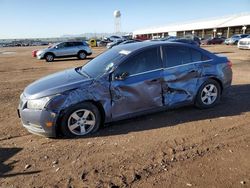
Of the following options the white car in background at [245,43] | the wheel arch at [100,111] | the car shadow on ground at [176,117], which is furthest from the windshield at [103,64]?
the white car in background at [245,43]

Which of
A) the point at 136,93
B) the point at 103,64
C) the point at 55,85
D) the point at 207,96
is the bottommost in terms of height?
the point at 207,96

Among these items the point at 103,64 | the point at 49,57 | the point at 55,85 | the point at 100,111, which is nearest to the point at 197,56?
the point at 103,64

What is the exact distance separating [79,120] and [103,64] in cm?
133

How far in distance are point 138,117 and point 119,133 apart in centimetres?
88

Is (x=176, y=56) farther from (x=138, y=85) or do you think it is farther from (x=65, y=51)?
(x=65, y=51)

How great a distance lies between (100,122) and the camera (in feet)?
17.0

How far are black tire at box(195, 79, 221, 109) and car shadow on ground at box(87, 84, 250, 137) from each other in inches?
4.9

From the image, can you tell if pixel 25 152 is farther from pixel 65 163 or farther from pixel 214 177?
pixel 214 177

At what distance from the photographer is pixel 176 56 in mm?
5812

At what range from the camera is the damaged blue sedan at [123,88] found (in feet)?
15.7

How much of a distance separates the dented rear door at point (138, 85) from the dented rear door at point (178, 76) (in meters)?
0.17

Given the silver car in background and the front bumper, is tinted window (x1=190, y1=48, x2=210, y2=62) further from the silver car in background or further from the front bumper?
the silver car in background

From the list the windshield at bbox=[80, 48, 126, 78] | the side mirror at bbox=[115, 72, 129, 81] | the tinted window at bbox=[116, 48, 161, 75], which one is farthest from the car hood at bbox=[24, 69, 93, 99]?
the tinted window at bbox=[116, 48, 161, 75]

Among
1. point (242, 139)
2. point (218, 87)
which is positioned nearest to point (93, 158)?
point (242, 139)
